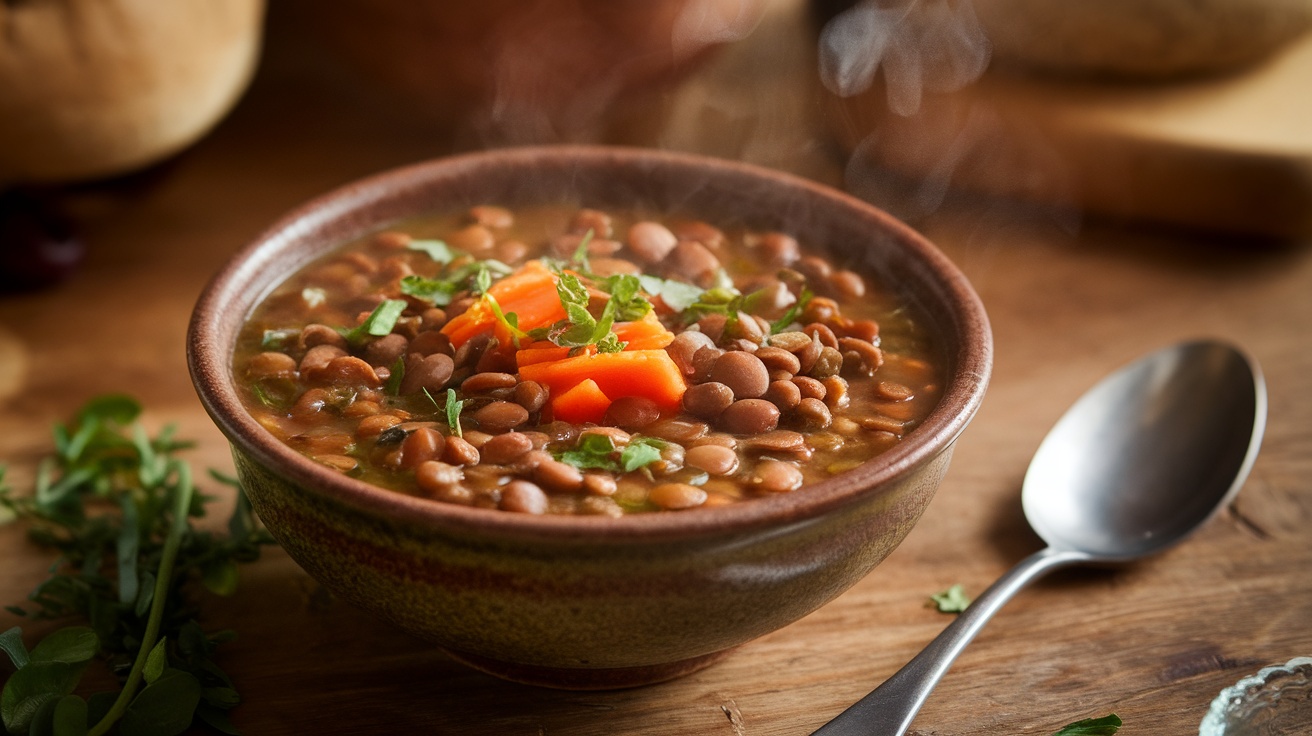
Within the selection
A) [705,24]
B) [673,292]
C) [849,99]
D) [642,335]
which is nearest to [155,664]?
[642,335]

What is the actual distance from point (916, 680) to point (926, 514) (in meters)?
0.74

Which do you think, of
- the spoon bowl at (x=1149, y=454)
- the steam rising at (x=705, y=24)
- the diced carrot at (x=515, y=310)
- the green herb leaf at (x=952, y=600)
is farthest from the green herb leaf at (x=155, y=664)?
the steam rising at (x=705, y=24)

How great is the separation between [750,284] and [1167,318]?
5.34 ft

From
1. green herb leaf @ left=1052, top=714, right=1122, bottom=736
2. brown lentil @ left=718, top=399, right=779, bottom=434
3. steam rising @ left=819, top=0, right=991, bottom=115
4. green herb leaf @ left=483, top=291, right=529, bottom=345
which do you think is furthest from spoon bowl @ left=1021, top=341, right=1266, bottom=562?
steam rising @ left=819, top=0, right=991, bottom=115

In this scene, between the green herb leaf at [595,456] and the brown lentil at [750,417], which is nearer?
the green herb leaf at [595,456]

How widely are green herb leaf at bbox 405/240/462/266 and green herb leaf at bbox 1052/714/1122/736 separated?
5.12ft

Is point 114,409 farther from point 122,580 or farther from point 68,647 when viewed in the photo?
point 68,647

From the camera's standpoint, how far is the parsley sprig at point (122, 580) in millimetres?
1990

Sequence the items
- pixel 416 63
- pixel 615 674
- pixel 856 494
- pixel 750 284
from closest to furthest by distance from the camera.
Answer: pixel 856 494
pixel 615 674
pixel 750 284
pixel 416 63

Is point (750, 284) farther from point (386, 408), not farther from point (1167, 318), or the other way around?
point (1167, 318)

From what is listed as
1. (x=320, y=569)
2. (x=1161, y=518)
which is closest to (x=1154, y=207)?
(x=1161, y=518)

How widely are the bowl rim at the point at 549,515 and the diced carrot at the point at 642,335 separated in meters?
0.46

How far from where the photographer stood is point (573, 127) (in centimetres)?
407

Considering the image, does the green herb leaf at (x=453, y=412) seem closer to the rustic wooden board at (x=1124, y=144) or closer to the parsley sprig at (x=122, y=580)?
the parsley sprig at (x=122, y=580)
